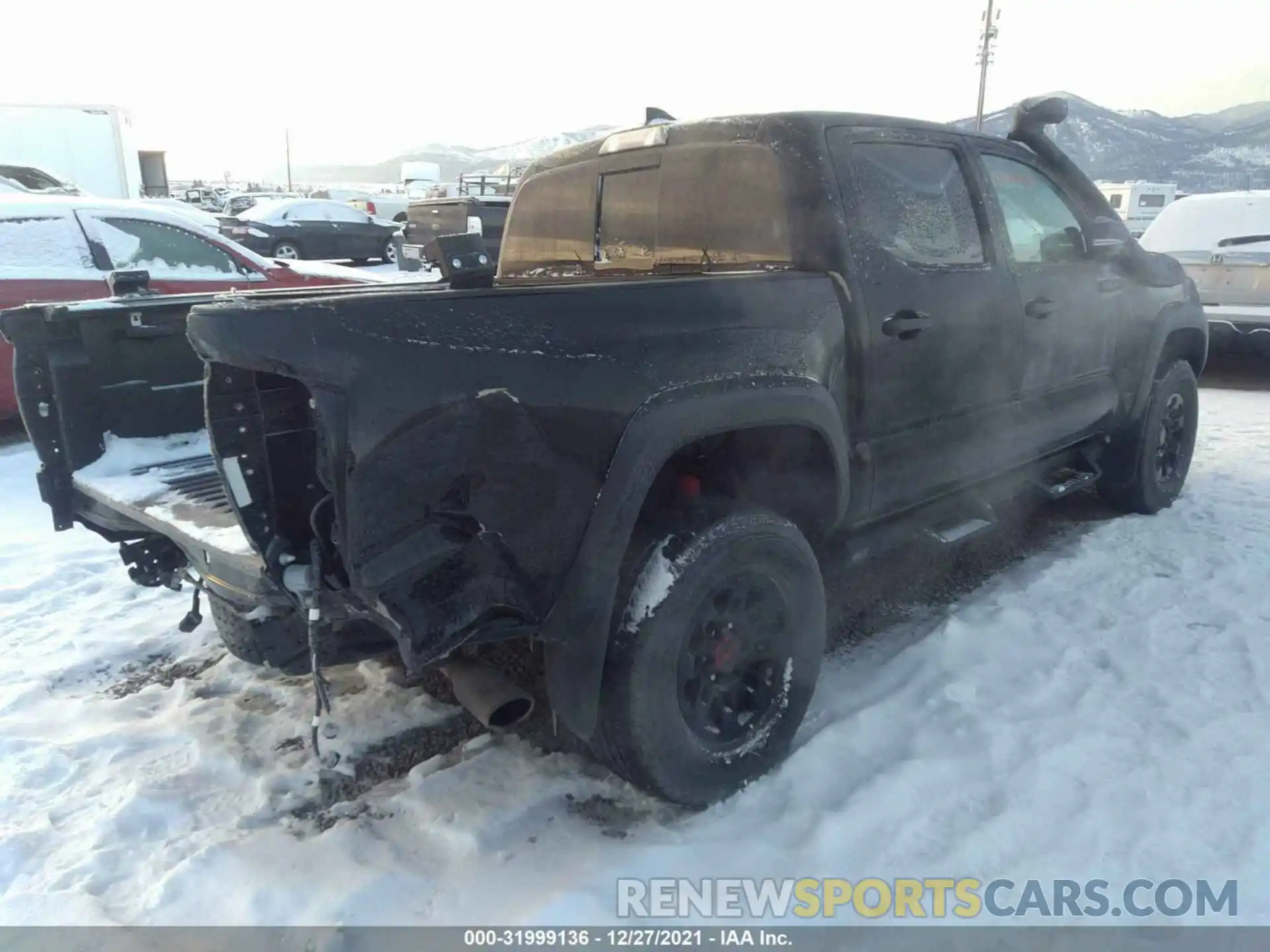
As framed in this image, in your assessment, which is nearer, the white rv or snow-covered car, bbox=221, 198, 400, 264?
snow-covered car, bbox=221, 198, 400, 264

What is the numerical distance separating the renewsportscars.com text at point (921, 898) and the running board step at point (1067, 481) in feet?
7.52

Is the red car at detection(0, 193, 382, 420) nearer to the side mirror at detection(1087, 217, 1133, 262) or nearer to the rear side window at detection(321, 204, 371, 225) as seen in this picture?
the side mirror at detection(1087, 217, 1133, 262)

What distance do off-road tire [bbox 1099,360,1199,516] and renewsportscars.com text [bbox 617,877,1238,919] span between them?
3.09 m

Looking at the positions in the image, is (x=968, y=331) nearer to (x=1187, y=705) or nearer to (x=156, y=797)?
(x=1187, y=705)

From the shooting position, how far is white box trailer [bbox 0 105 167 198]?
76.8 ft

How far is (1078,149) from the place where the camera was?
78.2 meters

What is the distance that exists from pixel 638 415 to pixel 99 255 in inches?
245

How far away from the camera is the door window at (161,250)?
23.2ft

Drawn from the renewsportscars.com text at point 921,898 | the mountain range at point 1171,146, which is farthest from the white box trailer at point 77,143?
the mountain range at point 1171,146

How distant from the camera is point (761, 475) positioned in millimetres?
3066

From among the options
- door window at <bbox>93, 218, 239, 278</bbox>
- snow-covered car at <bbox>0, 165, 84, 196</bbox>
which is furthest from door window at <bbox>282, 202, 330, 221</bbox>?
door window at <bbox>93, 218, 239, 278</bbox>

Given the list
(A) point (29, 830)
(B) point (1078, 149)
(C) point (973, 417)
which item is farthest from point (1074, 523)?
(B) point (1078, 149)

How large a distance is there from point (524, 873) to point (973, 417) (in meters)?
2.38

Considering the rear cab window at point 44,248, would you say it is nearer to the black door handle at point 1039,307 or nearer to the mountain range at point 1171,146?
the black door handle at point 1039,307
